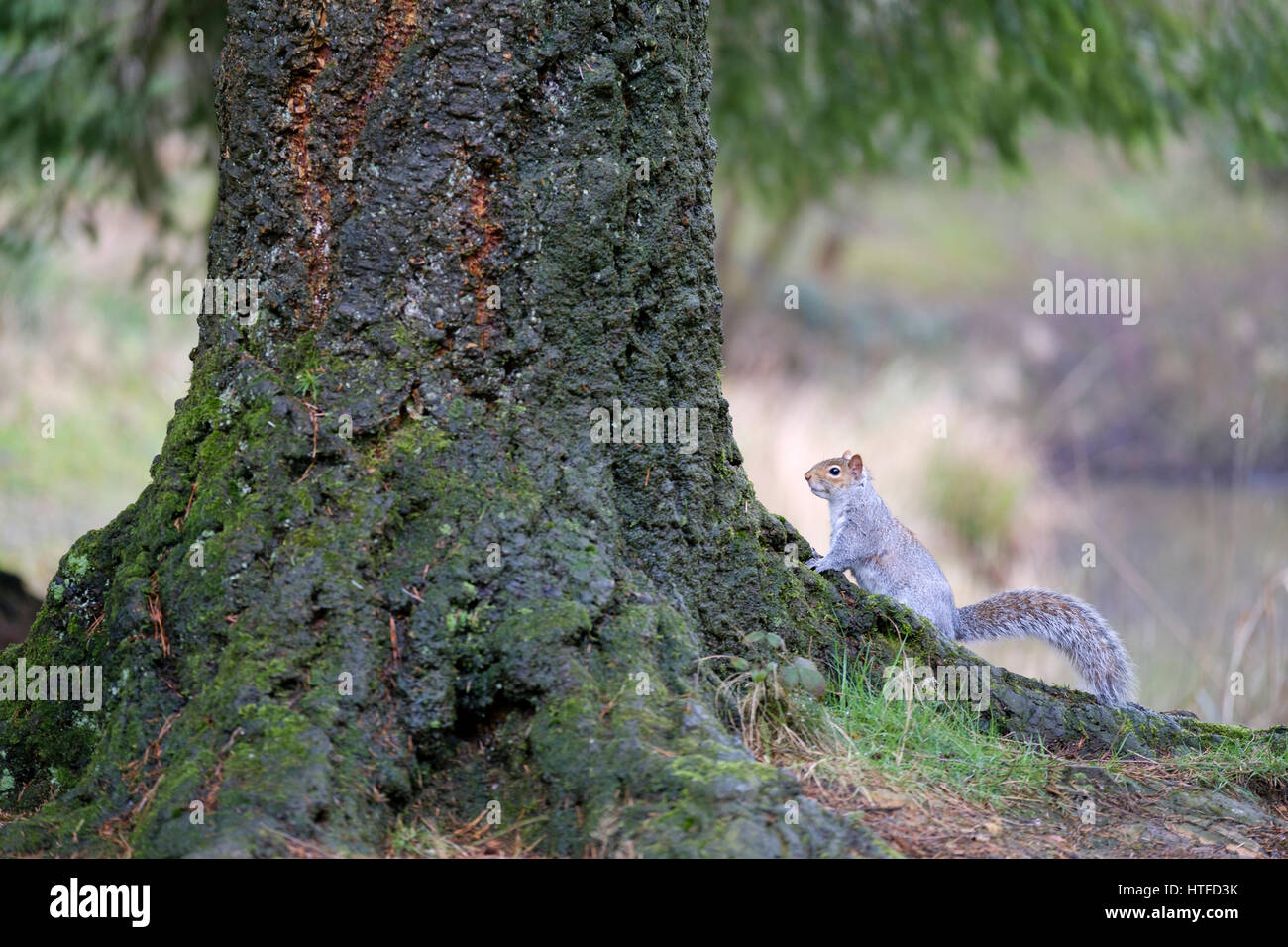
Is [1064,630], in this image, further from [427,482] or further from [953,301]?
[953,301]

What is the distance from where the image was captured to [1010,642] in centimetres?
655

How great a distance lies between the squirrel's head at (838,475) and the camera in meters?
4.51

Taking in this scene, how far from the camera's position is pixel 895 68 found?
6.09 meters

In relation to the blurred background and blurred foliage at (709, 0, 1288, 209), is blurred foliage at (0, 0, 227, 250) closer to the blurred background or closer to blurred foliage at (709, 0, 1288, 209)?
the blurred background

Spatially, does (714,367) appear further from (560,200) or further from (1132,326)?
(1132,326)

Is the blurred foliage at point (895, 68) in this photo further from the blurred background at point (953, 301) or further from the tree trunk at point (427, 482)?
the tree trunk at point (427, 482)

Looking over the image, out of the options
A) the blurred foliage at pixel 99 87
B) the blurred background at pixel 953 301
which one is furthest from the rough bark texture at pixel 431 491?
the blurred foliage at pixel 99 87

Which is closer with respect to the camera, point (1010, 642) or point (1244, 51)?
→ point (1244, 51)

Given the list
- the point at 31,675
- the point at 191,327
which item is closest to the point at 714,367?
the point at 31,675

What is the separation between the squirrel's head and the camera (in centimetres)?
451

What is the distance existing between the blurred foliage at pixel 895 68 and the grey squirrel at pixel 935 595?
2447mm

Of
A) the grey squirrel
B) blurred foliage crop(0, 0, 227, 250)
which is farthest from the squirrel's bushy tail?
blurred foliage crop(0, 0, 227, 250)

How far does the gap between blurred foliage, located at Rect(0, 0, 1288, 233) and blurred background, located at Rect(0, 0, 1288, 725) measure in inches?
0.6

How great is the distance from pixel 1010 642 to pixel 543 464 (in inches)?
181
